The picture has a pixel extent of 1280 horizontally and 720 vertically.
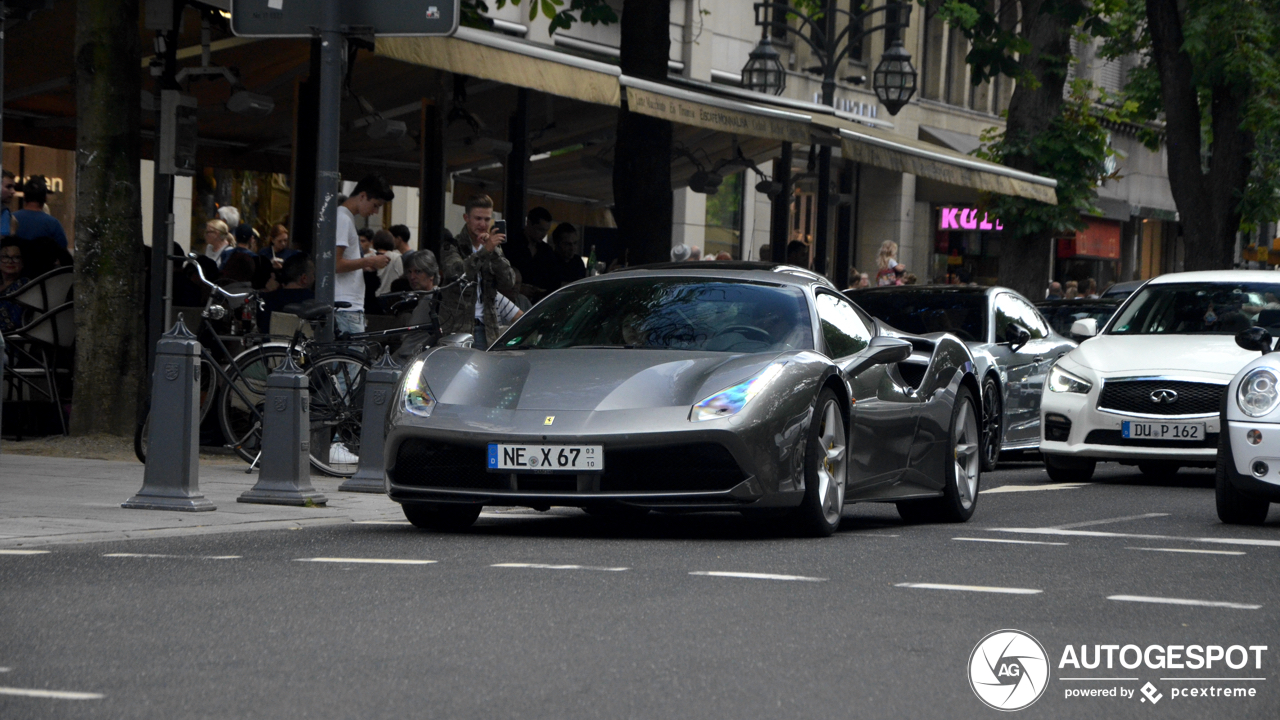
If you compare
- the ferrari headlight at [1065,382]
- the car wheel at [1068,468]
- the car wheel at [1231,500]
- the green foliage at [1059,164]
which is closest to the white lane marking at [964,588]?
the car wheel at [1231,500]

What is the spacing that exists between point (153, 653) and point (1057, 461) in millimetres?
10030

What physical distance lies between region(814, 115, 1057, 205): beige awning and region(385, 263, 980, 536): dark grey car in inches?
326

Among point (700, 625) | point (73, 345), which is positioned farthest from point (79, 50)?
point (700, 625)

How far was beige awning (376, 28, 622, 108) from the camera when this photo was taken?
12656 millimetres

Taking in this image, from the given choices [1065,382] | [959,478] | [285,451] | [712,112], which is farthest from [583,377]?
[712,112]

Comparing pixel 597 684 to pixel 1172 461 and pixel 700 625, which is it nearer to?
pixel 700 625

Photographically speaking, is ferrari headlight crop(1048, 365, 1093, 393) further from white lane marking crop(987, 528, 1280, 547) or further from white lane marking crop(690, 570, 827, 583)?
white lane marking crop(690, 570, 827, 583)

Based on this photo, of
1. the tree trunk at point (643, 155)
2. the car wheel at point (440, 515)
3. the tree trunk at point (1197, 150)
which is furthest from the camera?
the tree trunk at point (1197, 150)

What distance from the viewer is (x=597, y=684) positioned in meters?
5.09

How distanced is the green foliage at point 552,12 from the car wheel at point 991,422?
197 inches

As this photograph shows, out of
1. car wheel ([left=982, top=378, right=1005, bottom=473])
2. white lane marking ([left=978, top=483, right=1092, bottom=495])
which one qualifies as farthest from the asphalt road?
car wheel ([left=982, top=378, right=1005, bottom=473])

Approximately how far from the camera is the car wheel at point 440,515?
9086mm

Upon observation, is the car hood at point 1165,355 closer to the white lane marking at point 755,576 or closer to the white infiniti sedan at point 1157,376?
the white infiniti sedan at point 1157,376

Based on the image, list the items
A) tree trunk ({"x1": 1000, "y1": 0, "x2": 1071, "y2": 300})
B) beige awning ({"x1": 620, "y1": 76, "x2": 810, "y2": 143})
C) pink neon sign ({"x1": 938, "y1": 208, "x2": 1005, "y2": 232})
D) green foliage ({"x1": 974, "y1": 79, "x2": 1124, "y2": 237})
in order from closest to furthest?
beige awning ({"x1": 620, "y1": 76, "x2": 810, "y2": 143}) < tree trunk ({"x1": 1000, "y1": 0, "x2": 1071, "y2": 300}) < green foliage ({"x1": 974, "y1": 79, "x2": 1124, "y2": 237}) < pink neon sign ({"x1": 938, "y1": 208, "x2": 1005, "y2": 232})
